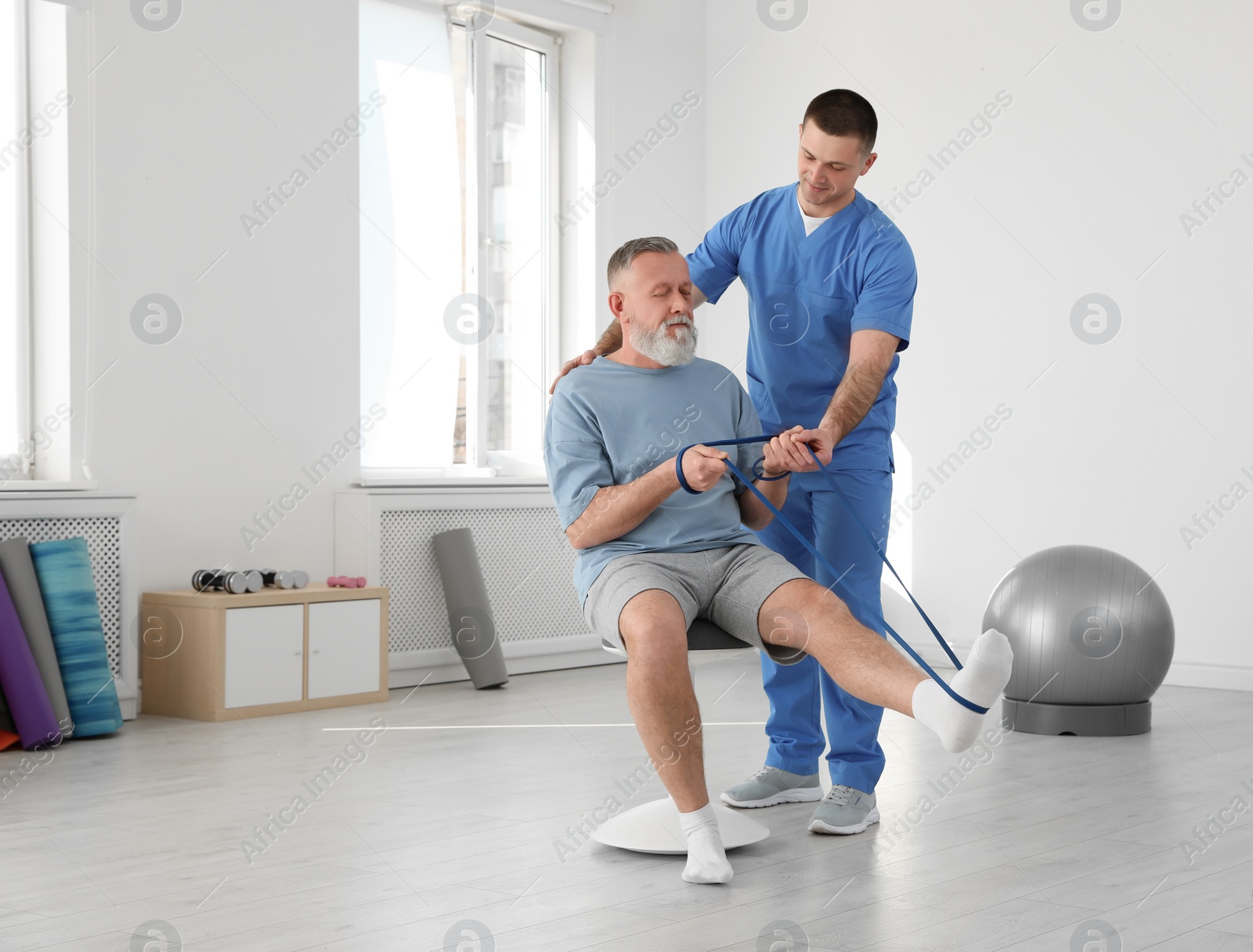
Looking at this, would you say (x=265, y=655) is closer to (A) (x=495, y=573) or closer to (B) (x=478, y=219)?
(A) (x=495, y=573)

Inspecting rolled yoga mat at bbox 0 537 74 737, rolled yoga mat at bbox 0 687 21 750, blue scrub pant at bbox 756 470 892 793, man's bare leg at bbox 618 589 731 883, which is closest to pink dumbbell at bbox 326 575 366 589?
rolled yoga mat at bbox 0 537 74 737

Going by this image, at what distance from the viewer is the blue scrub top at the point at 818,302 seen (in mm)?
2670

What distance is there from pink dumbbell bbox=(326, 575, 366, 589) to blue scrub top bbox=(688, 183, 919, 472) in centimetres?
200

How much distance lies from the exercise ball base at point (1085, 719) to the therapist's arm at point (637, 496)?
187 cm

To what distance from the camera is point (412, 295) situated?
205 inches

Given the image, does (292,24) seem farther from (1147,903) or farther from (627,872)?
(1147,903)

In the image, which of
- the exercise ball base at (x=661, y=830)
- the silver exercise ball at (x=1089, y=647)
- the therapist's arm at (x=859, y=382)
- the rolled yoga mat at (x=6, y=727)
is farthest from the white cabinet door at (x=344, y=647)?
the therapist's arm at (x=859, y=382)

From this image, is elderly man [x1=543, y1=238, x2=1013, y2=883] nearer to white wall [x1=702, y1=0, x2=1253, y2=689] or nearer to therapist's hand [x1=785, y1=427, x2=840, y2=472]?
therapist's hand [x1=785, y1=427, x2=840, y2=472]

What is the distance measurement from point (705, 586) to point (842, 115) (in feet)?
3.12

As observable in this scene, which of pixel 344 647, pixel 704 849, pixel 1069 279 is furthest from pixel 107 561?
pixel 1069 279

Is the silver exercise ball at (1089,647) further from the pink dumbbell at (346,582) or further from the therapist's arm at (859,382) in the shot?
the pink dumbbell at (346,582)

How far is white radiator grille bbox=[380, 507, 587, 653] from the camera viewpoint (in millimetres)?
4824

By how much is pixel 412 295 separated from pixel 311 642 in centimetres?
159

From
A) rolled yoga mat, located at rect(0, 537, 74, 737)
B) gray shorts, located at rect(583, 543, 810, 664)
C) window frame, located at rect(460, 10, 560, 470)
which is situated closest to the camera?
gray shorts, located at rect(583, 543, 810, 664)
